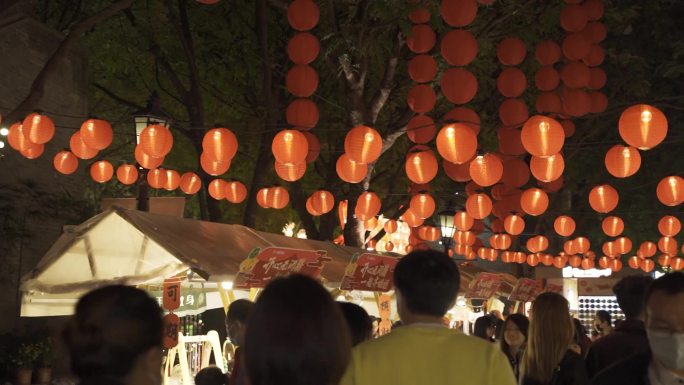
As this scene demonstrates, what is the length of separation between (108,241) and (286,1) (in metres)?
6.50

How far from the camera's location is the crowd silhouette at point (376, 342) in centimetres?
243

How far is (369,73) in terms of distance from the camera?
18.7m

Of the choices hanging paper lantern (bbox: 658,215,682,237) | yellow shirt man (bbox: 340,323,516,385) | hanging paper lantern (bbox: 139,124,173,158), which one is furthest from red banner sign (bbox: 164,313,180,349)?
hanging paper lantern (bbox: 658,215,682,237)

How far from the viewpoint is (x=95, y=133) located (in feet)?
39.2

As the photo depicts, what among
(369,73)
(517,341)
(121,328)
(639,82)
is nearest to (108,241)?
(517,341)

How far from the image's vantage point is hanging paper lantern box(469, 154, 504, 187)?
13719 mm

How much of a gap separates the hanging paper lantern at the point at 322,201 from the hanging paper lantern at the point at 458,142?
598 cm

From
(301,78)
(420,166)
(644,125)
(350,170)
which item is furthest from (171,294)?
(644,125)

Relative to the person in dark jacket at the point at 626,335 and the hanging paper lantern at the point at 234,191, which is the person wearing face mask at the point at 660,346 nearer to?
the person in dark jacket at the point at 626,335

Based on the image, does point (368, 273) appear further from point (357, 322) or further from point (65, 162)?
point (357, 322)

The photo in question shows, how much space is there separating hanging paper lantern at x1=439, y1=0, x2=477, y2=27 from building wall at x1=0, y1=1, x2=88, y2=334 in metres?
6.06

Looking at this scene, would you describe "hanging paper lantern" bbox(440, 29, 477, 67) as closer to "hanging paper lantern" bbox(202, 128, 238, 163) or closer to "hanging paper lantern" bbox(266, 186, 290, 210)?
"hanging paper lantern" bbox(202, 128, 238, 163)

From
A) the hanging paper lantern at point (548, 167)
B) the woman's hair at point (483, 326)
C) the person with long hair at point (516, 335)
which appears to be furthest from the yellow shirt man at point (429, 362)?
the hanging paper lantern at point (548, 167)

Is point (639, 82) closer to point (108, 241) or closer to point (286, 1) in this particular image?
point (286, 1)
